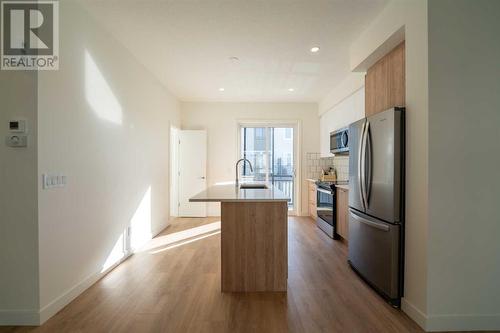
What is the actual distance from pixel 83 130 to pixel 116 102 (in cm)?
78

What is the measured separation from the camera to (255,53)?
11.5 feet

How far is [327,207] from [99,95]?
12.4 feet

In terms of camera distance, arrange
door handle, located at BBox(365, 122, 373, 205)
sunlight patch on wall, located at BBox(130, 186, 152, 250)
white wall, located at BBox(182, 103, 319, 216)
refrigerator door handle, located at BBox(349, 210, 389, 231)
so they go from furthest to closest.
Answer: white wall, located at BBox(182, 103, 319, 216), sunlight patch on wall, located at BBox(130, 186, 152, 250), door handle, located at BBox(365, 122, 373, 205), refrigerator door handle, located at BBox(349, 210, 389, 231)

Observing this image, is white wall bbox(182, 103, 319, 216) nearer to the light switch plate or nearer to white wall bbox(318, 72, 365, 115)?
white wall bbox(318, 72, 365, 115)

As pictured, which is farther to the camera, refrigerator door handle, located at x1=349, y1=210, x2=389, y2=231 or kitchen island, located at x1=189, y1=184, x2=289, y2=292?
kitchen island, located at x1=189, y1=184, x2=289, y2=292

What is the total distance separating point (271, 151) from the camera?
6.30 meters

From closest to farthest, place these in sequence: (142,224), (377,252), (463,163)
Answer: (463,163) → (377,252) → (142,224)

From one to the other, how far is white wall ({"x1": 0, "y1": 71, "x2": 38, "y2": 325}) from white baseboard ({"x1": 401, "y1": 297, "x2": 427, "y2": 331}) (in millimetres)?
2968

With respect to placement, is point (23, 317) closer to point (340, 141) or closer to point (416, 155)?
point (416, 155)

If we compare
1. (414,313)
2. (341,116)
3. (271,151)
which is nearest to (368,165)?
(414,313)

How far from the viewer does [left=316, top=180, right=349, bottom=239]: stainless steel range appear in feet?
14.1

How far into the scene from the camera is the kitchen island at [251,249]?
2.55 meters

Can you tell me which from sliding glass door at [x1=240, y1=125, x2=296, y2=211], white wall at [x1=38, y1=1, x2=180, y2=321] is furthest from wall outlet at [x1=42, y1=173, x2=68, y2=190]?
sliding glass door at [x1=240, y1=125, x2=296, y2=211]

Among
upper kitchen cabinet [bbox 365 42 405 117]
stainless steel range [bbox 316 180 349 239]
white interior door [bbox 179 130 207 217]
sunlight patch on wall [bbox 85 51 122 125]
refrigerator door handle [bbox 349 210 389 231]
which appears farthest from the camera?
white interior door [bbox 179 130 207 217]
